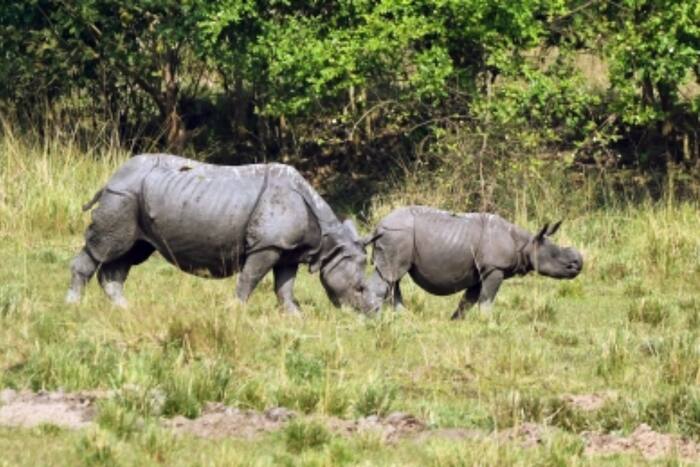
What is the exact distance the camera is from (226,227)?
1309 cm

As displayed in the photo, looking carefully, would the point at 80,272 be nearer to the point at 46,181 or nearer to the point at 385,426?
the point at 385,426

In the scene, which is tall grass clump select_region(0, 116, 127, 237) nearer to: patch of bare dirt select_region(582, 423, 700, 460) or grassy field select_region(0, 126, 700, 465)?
grassy field select_region(0, 126, 700, 465)

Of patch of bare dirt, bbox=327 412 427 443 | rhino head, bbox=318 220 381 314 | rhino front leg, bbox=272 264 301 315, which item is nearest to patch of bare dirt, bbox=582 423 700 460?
patch of bare dirt, bbox=327 412 427 443

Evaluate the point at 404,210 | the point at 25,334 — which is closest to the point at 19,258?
the point at 404,210

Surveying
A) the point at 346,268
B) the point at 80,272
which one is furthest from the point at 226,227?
the point at 80,272

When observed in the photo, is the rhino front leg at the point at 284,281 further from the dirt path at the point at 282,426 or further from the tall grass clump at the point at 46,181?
the tall grass clump at the point at 46,181

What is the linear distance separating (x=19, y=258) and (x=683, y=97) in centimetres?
931

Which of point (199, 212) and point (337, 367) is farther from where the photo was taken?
point (199, 212)

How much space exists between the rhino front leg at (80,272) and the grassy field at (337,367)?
209 mm

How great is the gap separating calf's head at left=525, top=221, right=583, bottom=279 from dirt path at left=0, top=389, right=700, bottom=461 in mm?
4726

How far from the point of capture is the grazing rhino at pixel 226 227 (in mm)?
13070

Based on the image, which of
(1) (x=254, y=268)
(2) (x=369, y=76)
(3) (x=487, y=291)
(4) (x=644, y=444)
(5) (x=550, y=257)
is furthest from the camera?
(2) (x=369, y=76)

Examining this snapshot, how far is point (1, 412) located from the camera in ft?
31.4

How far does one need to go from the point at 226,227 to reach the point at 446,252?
1869 mm
